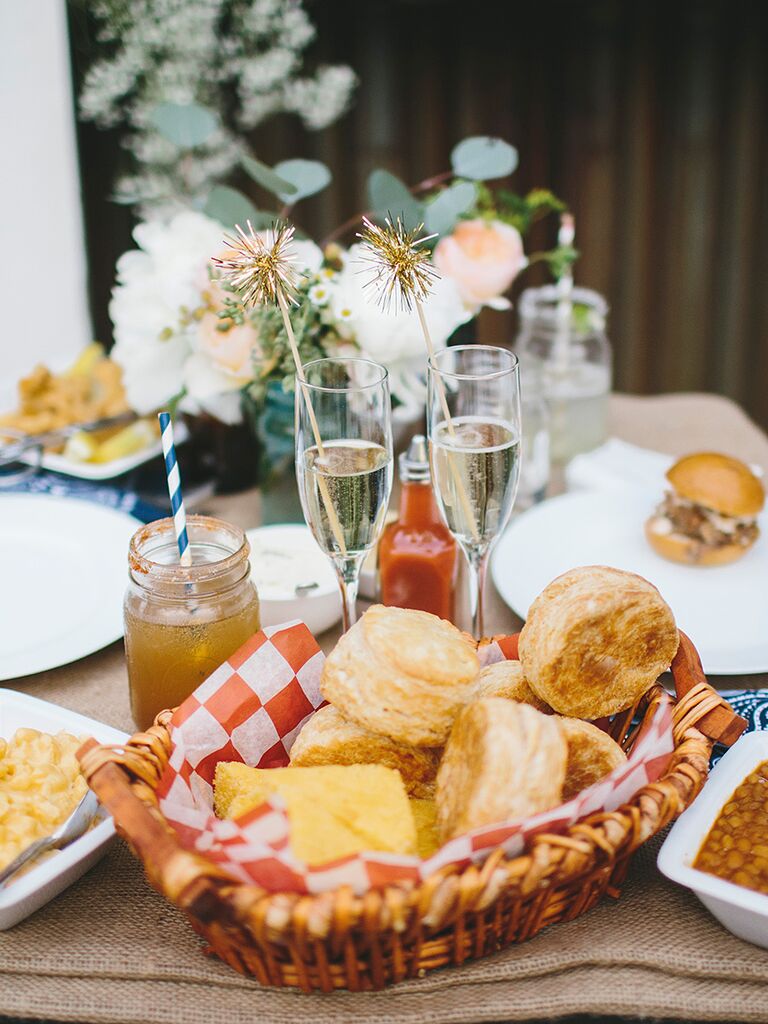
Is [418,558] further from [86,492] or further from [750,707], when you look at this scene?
[86,492]

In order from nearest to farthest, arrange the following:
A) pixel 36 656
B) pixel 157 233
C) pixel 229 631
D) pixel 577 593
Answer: pixel 577 593
pixel 229 631
pixel 36 656
pixel 157 233

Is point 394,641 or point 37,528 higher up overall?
point 394,641

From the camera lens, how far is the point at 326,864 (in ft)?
2.88

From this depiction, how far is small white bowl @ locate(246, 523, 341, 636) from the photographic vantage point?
154 cm

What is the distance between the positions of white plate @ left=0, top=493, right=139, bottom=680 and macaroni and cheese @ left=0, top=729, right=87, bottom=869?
0.91 ft

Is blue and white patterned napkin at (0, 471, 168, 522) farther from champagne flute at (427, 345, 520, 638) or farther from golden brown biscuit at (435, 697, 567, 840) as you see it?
golden brown biscuit at (435, 697, 567, 840)

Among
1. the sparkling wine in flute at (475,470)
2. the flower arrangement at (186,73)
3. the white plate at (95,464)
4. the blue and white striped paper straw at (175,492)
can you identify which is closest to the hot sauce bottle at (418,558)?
the sparkling wine in flute at (475,470)

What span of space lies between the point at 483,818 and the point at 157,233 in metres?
1.30

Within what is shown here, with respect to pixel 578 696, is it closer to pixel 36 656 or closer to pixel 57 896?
pixel 57 896

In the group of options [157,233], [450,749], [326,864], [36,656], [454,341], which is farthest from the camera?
[454,341]

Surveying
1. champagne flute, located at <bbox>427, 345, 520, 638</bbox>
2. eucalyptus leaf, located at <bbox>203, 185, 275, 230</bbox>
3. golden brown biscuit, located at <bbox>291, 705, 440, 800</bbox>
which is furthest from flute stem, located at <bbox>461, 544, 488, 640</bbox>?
eucalyptus leaf, located at <bbox>203, 185, 275, 230</bbox>

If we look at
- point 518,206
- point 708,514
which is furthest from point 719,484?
point 518,206

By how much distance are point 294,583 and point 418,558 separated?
214 millimetres

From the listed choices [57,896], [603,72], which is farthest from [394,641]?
[603,72]
